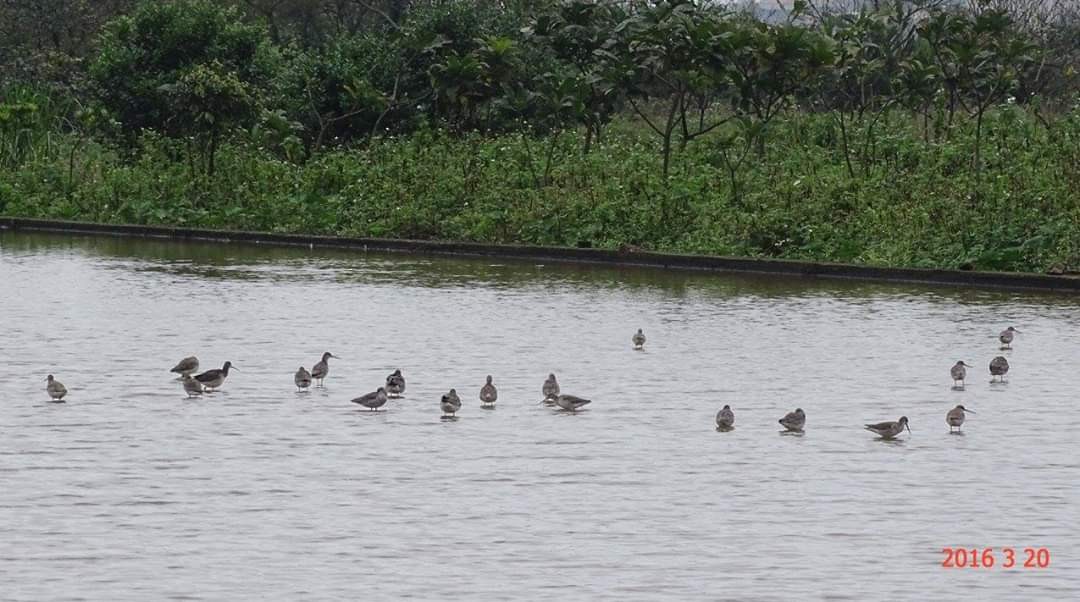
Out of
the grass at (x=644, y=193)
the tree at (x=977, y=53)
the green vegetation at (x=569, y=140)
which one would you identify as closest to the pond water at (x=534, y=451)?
the grass at (x=644, y=193)

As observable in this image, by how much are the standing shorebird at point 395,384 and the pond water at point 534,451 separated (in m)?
0.20

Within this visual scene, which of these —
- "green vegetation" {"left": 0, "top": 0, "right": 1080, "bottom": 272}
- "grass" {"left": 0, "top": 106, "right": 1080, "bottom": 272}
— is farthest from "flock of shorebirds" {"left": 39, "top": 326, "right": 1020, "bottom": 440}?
"green vegetation" {"left": 0, "top": 0, "right": 1080, "bottom": 272}

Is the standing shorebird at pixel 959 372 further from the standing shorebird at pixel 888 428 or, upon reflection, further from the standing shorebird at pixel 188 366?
the standing shorebird at pixel 188 366

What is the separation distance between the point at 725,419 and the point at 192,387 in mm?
4530

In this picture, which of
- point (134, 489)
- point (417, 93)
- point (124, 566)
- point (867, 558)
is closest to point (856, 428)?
point (867, 558)

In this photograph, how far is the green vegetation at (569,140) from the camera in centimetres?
3005

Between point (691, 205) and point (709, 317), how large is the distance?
8599 mm

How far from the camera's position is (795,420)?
48.6 feet

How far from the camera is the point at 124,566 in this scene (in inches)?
402

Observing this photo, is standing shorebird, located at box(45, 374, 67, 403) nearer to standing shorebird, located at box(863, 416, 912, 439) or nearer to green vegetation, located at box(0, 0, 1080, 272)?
standing shorebird, located at box(863, 416, 912, 439)

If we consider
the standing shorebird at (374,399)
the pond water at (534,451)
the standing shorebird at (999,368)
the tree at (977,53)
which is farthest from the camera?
the tree at (977,53)

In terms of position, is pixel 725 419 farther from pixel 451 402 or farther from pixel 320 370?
pixel 320 370

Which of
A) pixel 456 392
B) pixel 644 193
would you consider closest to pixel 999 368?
pixel 456 392
